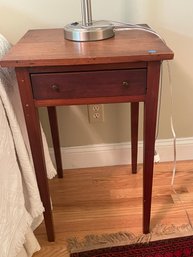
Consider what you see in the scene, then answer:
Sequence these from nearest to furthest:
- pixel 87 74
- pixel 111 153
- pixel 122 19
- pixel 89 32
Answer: pixel 87 74 → pixel 89 32 → pixel 122 19 → pixel 111 153

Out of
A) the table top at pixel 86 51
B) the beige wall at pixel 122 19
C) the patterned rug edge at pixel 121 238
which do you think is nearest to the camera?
the table top at pixel 86 51

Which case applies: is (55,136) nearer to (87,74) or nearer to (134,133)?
(134,133)

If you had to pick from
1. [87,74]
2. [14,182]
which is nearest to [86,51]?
[87,74]

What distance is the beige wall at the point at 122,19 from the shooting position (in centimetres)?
113

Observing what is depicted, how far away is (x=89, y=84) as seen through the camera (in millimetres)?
799

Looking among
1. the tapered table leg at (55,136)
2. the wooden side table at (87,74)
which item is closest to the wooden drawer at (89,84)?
the wooden side table at (87,74)

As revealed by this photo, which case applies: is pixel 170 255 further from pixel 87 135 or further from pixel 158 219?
pixel 87 135

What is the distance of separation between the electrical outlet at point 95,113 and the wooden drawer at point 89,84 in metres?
0.49

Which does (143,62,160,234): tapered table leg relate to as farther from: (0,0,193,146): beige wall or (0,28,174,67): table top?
(0,0,193,146): beige wall

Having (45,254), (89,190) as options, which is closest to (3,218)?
(45,254)

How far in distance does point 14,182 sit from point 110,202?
0.50 meters

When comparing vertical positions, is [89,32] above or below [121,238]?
above

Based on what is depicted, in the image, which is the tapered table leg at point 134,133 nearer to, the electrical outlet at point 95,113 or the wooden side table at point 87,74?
the electrical outlet at point 95,113

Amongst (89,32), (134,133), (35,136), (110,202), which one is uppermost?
(89,32)
